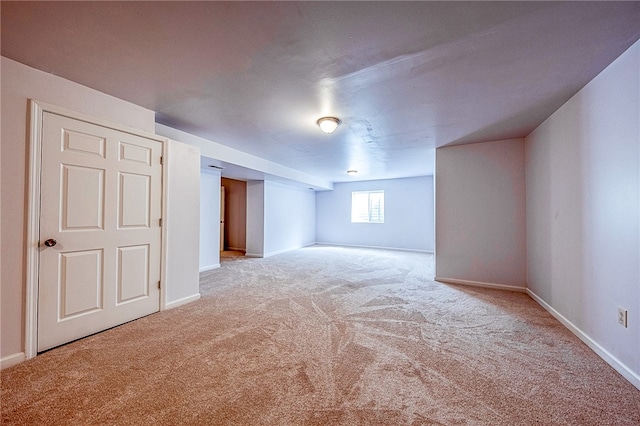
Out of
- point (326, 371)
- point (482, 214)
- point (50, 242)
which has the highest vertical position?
point (482, 214)

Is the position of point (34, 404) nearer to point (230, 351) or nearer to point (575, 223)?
point (230, 351)

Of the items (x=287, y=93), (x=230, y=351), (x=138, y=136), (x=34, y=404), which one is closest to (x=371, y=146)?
(x=287, y=93)

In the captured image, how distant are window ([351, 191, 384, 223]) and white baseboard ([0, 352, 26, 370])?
7640mm

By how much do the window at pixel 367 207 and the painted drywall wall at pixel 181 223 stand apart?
238 inches

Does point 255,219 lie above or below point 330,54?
→ below

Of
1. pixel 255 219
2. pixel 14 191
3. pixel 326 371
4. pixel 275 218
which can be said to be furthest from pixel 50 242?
pixel 275 218

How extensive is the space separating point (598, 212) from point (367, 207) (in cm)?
648

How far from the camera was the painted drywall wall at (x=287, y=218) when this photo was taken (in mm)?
6820

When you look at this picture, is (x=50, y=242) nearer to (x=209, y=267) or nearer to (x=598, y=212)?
(x=209, y=267)

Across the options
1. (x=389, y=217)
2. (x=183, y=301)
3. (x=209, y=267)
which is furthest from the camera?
(x=389, y=217)

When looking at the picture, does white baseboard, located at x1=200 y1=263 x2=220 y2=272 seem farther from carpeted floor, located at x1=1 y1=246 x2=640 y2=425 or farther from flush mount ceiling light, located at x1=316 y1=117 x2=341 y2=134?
flush mount ceiling light, located at x1=316 y1=117 x2=341 y2=134

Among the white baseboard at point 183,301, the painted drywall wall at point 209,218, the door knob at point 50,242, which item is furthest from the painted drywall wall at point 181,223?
the painted drywall wall at point 209,218

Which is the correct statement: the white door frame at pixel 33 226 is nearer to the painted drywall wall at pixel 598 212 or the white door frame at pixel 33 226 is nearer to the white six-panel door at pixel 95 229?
the white six-panel door at pixel 95 229

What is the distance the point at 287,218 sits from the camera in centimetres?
771
